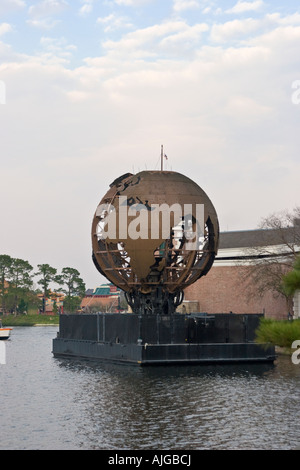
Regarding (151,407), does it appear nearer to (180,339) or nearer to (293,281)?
(180,339)

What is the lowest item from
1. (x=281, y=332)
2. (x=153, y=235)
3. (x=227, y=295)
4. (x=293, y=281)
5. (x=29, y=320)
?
(x=29, y=320)

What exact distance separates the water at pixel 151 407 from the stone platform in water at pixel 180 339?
1.03 m

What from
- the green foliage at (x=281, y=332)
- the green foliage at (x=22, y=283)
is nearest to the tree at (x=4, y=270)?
the green foliage at (x=22, y=283)

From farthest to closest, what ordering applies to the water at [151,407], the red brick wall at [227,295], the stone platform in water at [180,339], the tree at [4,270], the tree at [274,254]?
the tree at [4,270] < the red brick wall at [227,295] < the tree at [274,254] < the stone platform in water at [180,339] < the water at [151,407]

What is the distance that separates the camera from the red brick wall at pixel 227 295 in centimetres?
8881

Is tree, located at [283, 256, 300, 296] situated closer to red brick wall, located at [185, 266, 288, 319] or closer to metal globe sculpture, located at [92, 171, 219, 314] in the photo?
metal globe sculpture, located at [92, 171, 219, 314]

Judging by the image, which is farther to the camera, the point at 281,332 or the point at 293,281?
the point at 281,332

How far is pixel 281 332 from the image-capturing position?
50.3ft

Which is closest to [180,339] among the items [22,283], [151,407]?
[151,407]

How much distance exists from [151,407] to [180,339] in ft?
56.9

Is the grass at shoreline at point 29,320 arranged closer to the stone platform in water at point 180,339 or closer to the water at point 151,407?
the stone platform in water at point 180,339

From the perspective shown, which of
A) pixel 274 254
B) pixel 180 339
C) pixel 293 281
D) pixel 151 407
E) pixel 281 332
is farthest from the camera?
pixel 274 254
